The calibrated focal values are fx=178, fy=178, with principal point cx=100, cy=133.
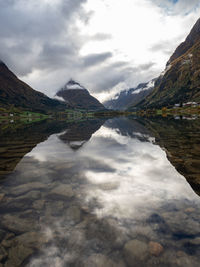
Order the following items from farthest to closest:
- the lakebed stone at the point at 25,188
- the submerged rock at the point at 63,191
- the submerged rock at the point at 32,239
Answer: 1. the lakebed stone at the point at 25,188
2. the submerged rock at the point at 63,191
3. the submerged rock at the point at 32,239

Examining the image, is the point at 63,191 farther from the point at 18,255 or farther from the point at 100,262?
the point at 100,262

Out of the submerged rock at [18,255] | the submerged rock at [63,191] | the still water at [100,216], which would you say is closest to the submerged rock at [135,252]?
the still water at [100,216]

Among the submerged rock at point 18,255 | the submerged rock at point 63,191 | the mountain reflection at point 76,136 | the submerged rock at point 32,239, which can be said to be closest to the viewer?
the submerged rock at point 18,255

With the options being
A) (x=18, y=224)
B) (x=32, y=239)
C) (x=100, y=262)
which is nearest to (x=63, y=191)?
(x=18, y=224)

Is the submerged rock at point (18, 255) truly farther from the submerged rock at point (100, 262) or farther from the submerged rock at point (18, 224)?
the submerged rock at point (100, 262)

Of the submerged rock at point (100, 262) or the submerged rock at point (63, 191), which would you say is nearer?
the submerged rock at point (100, 262)

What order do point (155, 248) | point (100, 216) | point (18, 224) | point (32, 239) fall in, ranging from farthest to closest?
point (100, 216)
point (18, 224)
point (32, 239)
point (155, 248)

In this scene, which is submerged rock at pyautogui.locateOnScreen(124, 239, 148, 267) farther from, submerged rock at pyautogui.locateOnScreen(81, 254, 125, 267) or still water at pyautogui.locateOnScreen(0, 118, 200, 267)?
submerged rock at pyautogui.locateOnScreen(81, 254, 125, 267)

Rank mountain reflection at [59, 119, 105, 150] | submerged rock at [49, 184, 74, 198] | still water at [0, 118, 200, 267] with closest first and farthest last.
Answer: still water at [0, 118, 200, 267]
submerged rock at [49, 184, 74, 198]
mountain reflection at [59, 119, 105, 150]

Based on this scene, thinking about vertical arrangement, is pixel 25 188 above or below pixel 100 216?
above

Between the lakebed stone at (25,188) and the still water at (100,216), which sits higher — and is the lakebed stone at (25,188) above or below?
above

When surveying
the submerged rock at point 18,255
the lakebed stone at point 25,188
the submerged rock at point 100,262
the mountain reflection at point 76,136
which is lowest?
the mountain reflection at point 76,136

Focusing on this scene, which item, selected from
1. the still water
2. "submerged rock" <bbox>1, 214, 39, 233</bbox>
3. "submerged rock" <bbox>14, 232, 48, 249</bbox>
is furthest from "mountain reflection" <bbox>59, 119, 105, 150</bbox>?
"submerged rock" <bbox>14, 232, 48, 249</bbox>

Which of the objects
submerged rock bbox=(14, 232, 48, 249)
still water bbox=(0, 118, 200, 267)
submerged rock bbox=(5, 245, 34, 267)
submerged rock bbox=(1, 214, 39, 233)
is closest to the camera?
submerged rock bbox=(5, 245, 34, 267)
